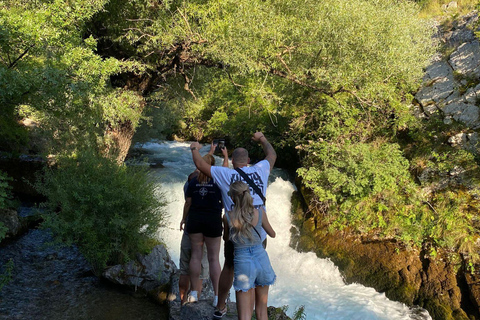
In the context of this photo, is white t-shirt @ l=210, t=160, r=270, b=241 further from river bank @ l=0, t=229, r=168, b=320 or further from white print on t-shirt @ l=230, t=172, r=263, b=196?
river bank @ l=0, t=229, r=168, b=320

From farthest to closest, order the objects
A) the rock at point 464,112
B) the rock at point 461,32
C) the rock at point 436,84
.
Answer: the rock at point 461,32 → the rock at point 436,84 → the rock at point 464,112

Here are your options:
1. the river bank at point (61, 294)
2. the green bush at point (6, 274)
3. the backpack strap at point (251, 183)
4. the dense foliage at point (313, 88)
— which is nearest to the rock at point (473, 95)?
the dense foliage at point (313, 88)

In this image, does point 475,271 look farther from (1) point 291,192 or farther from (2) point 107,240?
(2) point 107,240

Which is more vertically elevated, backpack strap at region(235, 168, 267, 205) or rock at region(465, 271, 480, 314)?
backpack strap at region(235, 168, 267, 205)

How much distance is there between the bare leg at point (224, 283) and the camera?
155 inches

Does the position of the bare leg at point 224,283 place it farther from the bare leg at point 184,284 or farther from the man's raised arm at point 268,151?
the man's raised arm at point 268,151

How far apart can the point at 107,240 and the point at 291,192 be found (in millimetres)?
6877

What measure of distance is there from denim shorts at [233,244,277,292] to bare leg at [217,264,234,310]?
446mm

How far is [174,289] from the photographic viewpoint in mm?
6086

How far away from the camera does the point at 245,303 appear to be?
11.6 feet

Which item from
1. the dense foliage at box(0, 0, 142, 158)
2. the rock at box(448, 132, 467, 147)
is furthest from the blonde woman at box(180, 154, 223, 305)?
the rock at box(448, 132, 467, 147)

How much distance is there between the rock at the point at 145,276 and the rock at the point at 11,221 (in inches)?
158

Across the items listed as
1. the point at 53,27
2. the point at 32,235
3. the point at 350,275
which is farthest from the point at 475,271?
the point at 32,235

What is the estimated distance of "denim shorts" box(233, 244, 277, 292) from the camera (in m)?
3.45
